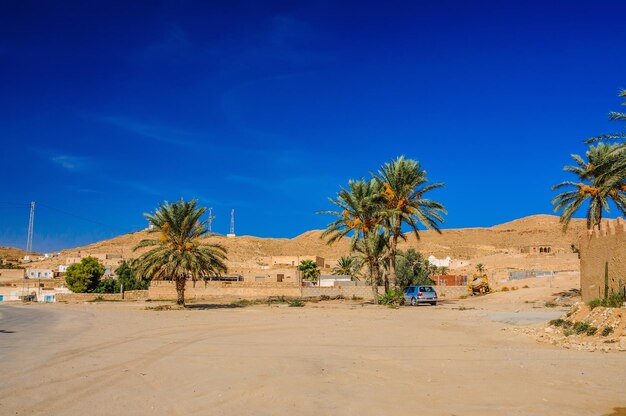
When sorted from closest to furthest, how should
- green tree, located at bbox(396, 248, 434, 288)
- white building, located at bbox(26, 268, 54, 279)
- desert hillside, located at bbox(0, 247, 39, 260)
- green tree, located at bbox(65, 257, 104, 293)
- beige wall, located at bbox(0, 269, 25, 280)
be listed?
green tree, located at bbox(396, 248, 434, 288) → green tree, located at bbox(65, 257, 104, 293) → beige wall, located at bbox(0, 269, 25, 280) → white building, located at bbox(26, 268, 54, 279) → desert hillside, located at bbox(0, 247, 39, 260)

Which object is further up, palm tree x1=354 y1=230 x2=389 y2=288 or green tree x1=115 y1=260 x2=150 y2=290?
palm tree x1=354 y1=230 x2=389 y2=288

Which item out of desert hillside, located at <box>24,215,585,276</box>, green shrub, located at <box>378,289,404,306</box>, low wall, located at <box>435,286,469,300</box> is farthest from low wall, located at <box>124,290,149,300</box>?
desert hillside, located at <box>24,215,585,276</box>

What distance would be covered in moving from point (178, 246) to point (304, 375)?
25.6 metres

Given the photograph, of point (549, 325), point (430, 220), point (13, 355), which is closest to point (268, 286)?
point (430, 220)

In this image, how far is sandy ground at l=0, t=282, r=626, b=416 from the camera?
24.8ft

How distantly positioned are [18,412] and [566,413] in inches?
288

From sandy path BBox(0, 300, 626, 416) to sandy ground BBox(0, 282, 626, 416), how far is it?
22mm

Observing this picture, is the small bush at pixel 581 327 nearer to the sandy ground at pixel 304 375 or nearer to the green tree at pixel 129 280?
the sandy ground at pixel 304 375

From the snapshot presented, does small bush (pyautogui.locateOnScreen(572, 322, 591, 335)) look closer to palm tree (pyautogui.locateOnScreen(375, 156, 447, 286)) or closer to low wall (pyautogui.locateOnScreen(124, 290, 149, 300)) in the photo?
palm tree (pyautogui.locateOnScreen(375, 156, 447, 286))

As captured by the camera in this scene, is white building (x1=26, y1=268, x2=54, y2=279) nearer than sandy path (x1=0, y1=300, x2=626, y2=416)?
No

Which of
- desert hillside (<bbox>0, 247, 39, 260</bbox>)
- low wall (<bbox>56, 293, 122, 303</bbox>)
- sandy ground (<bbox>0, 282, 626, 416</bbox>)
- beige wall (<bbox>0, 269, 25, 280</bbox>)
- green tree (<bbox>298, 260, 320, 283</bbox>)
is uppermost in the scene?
desert hillside (<bbox>0, 247, 39, 260</bbox>)

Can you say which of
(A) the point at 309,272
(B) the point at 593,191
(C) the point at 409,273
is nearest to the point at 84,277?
(A) the point at 309,272

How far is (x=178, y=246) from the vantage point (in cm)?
3406

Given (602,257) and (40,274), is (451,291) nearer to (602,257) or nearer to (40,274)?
(602,257)
